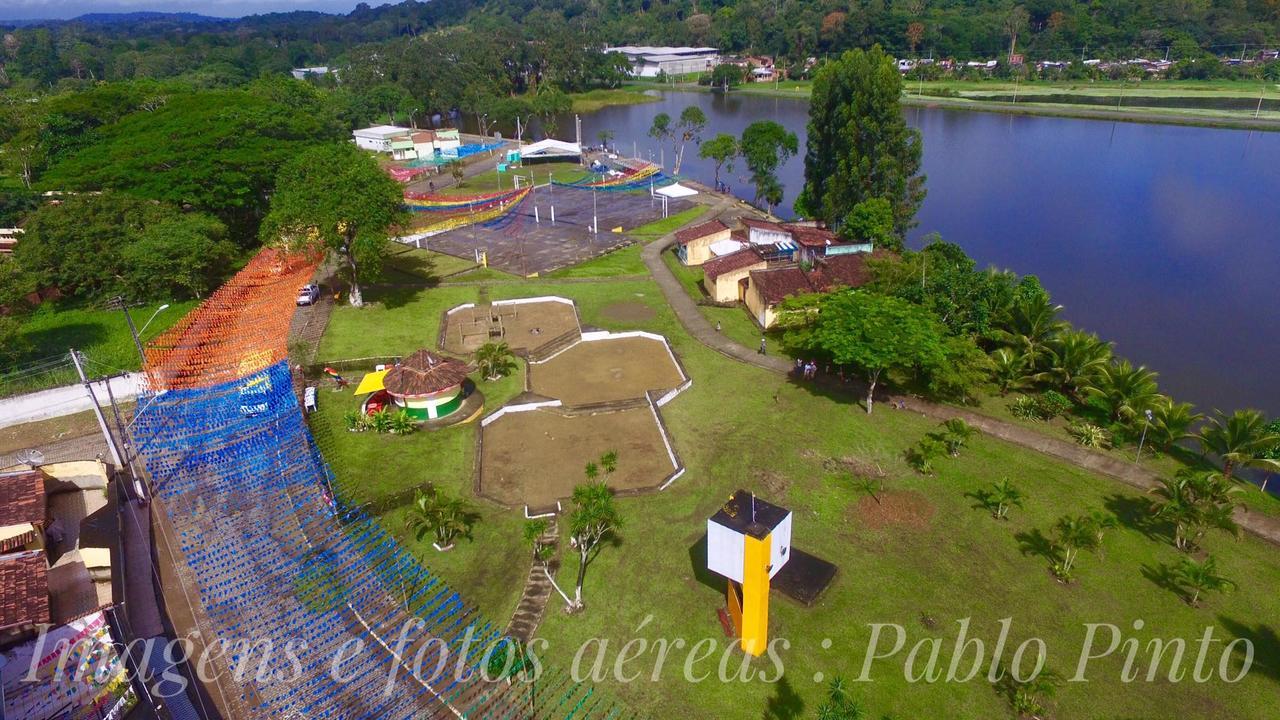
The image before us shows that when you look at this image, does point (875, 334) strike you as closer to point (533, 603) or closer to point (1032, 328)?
point (1032, 328)

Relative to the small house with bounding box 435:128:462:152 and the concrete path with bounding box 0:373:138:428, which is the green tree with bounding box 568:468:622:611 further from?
the small house with bounding box 435:128:462:152

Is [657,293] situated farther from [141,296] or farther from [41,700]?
[41,700]

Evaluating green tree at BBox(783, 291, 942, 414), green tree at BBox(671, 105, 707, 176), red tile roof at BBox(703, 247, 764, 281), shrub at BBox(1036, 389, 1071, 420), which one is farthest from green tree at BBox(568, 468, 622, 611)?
green tree at BBox(671, 105, 707, 176)

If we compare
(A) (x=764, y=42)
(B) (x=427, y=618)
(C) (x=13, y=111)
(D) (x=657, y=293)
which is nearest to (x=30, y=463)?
(B) (x=427, y=618)

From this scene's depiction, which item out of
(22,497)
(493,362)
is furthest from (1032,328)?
(22,497)

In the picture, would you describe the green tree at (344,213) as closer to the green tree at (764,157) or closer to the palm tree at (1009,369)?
the palm tree at (1009,369)
